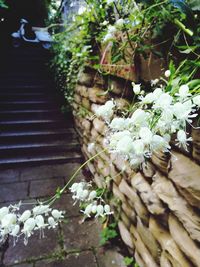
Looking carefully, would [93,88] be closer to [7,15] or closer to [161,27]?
[161,27]

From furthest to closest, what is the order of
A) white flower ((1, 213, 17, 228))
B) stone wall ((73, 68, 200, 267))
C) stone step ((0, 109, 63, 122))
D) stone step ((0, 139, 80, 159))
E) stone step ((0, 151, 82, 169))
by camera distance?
stone step ((0, 109, 63, 122)) → stone step ((0, 139, 80, 159)) → stone step ((0, 151, 82, 169)) → stone wall ((73, 68, 200, 267)) → white flower ((1, 213, 17, 228))

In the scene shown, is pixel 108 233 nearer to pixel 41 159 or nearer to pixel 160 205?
pixel 160 205

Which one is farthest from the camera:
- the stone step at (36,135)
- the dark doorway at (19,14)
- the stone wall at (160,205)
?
the dark doorway at (19,14)

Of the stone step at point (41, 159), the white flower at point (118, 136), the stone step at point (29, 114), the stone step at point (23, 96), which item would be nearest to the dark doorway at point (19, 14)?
the stone step at point (23, 96)

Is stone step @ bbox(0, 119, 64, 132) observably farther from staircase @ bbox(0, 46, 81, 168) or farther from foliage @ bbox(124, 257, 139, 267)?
foliage @ bbox(124, 257, 139, 267)

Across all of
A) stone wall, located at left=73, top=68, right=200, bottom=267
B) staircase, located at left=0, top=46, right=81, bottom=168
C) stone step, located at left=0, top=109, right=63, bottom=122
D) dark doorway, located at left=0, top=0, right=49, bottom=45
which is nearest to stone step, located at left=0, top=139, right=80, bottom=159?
staircase, located at left=0, top=46, right=81, bottom=168

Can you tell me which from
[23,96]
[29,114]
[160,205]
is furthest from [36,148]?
[160,205]

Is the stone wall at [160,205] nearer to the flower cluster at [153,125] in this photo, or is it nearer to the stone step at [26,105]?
the flower cluster at [153,125]

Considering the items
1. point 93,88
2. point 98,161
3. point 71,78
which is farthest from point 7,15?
point 98,161

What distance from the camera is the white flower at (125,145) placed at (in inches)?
21.5

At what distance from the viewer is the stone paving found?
5.39 ft

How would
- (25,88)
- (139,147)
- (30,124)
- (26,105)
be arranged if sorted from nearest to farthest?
(139,147), (30,124), (26,105), (25,88)

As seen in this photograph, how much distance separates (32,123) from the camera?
11.5 feet

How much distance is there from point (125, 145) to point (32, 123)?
122 inches
